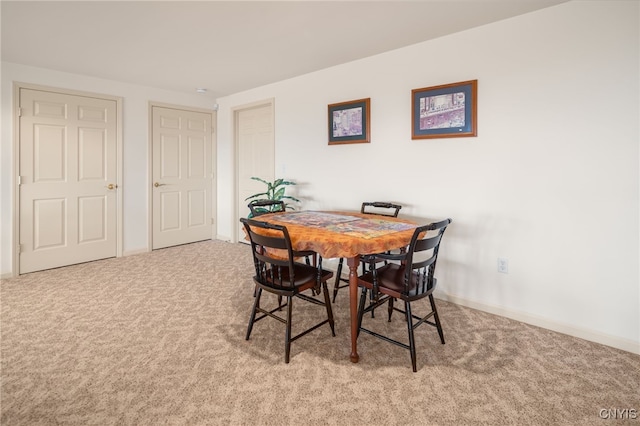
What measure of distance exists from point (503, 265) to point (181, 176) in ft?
14.2

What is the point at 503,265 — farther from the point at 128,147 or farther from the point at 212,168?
the point at 128,147

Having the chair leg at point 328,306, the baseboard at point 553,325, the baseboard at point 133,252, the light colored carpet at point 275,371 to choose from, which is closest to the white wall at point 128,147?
the baseboard at point 133,252

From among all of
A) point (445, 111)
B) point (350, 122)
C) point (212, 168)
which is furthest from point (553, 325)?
point (212, 168)

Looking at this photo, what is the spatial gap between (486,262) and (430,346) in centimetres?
98

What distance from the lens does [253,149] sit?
4996 mm

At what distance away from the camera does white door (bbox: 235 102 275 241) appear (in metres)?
4.75

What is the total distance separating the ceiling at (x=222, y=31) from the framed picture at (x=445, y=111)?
464mm

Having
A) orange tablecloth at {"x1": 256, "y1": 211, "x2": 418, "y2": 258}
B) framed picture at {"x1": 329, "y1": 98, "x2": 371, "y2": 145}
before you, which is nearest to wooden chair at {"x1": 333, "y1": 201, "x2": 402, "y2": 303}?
orange tablecloth at {"x1": 256, "y1": 211, "x2": 418, "y2": 258}

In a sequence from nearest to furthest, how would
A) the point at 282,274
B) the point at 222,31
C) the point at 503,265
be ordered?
1. the point at 282,274
2. the point at 503,265
3. the point at 222,31

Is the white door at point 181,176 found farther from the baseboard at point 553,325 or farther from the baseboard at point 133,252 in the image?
the baseboard at point 553,325

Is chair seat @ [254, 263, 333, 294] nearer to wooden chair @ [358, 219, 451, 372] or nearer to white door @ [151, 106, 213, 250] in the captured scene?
wooden chair @ [358, 219, 451, 372]

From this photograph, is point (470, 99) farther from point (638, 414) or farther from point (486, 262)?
point (638, 414)

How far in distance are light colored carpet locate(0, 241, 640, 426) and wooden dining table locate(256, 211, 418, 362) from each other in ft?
1.19

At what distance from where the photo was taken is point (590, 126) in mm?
2299
